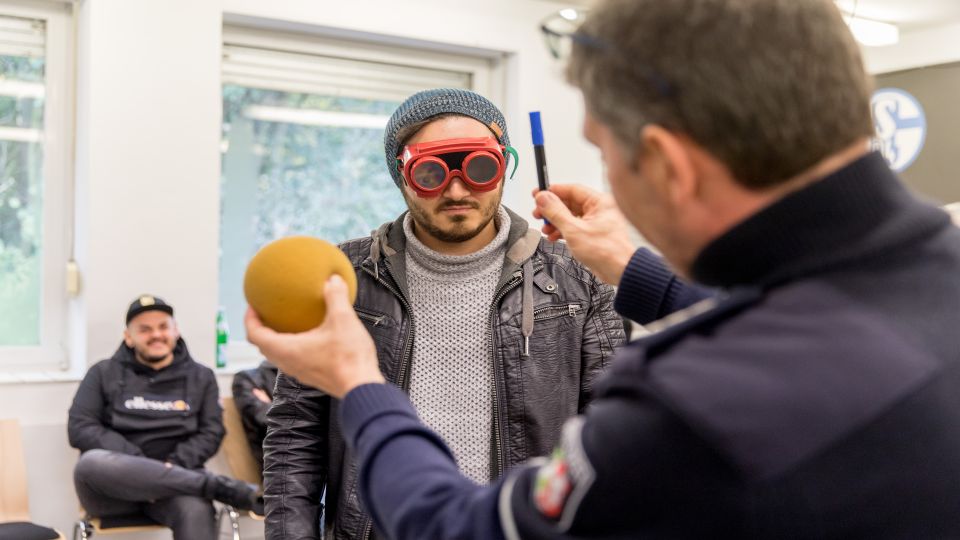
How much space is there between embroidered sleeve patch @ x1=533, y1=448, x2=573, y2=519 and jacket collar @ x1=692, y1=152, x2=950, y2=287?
8.4 inches

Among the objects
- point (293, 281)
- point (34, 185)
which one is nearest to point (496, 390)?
point (293, 281)

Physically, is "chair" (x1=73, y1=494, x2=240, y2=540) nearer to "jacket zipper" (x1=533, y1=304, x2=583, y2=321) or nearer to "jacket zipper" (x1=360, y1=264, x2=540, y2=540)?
"jacket zipper" (x1=360, y1=264, x2=540, y2=540)

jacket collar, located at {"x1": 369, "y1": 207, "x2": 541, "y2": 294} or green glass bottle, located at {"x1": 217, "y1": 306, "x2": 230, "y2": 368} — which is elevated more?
jacket collar, located at {"x1": 369, "y1": 207, "x2": 541, "y2": 294}

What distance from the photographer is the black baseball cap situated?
14.5 ft

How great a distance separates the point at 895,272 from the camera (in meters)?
0.73

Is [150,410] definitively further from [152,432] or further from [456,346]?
[456,346]

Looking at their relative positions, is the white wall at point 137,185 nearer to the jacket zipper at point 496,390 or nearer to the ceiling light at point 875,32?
the ceiling light at point 875,32

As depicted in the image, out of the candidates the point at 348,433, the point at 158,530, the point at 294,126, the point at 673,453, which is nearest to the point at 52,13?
the point at 294,126

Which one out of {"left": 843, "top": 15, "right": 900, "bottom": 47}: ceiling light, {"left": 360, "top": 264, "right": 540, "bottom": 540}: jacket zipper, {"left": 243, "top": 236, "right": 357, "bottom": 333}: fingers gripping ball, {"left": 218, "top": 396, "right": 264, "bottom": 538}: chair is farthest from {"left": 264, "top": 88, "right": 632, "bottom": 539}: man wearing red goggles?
{"left": 843, "top": 15, "right": 900, "bottom": 47}: ceiling light

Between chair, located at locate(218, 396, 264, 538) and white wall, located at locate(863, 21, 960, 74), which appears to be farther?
white wall, located at locate(863, 21, 960, 74)

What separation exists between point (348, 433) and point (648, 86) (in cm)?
45

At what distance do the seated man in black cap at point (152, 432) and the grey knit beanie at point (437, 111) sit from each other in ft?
9.05

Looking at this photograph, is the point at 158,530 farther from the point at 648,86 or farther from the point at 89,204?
the point at 648,86

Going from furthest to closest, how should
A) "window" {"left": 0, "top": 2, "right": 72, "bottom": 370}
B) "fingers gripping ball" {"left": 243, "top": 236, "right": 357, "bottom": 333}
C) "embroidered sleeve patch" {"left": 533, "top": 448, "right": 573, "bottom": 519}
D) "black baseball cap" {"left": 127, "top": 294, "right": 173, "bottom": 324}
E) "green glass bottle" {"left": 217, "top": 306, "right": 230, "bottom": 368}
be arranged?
"green glass bottle" {"left": 217, "top": 306, "right": 230, "bottom": 368}, "window" {"left": 0, "top": 2, "right": 72, "bottom": 370}, "black baseball cap" {"left": 127, "top": 294, "right": 173, "bottom": 324}, "fingers gripping ball" {"left": 243, "top": 236, "right": 357, "bottom": 333}, "embroidered sleeve patch" {"left": 533, "top": 448, "right": 573, "bottom": 519}
